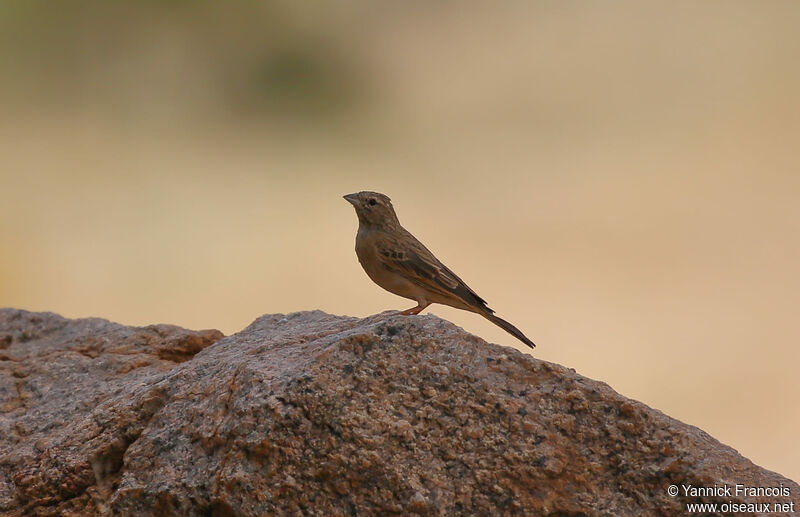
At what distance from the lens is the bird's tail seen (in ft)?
19.5

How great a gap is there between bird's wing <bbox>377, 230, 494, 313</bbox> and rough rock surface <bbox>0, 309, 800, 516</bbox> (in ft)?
5.28

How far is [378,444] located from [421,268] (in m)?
2.50

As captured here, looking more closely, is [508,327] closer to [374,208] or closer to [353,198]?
[374,208]

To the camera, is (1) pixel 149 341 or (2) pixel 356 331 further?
(1) pixel 149 341

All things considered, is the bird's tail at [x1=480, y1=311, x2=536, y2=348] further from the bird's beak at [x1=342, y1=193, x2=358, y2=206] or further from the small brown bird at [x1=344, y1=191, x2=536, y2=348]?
the bird's beak at [x1=342, y1=193, x2=358, y2=206]

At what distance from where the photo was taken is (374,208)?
281 inches

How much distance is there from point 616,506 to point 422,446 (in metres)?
0.89

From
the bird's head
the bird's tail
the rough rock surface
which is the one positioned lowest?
the rough rock surface

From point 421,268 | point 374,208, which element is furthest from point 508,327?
point 374,208

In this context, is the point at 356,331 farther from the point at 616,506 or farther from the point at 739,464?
the point at 739,464

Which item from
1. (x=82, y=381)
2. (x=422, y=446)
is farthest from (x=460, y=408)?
(x=82, y=381)

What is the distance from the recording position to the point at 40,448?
191 inches

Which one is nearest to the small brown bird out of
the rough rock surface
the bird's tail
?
the bird's tail

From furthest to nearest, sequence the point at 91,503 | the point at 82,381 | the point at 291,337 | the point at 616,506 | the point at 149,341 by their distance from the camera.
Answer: the point at 149,341
the point at 82,381
the point at 291,337
the point at 91,503
the point at 616,506
